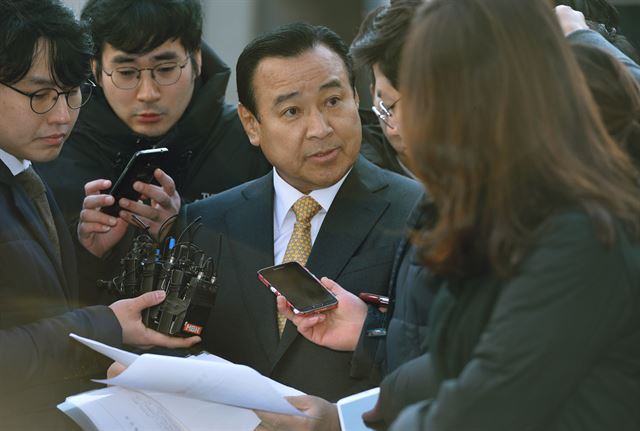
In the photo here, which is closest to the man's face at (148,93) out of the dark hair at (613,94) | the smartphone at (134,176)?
the smartphone at (134,176)

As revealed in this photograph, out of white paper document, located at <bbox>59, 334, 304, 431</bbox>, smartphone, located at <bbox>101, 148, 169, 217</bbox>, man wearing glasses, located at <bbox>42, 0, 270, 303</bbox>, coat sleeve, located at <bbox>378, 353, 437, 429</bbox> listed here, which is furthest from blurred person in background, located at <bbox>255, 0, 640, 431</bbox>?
man wearing glasses, located at <bbox>42, 0, 270, 303</bbox>

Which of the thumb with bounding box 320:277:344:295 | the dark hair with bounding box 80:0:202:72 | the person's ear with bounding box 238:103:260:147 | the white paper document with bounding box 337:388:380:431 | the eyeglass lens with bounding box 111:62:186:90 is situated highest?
the dark hair with bounding box 80:0:202:72

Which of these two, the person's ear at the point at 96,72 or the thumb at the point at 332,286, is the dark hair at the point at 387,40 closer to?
the thumb at the point at 332,286

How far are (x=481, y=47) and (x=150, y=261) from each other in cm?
163

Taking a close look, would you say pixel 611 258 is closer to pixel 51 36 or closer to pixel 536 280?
pixel 536 280

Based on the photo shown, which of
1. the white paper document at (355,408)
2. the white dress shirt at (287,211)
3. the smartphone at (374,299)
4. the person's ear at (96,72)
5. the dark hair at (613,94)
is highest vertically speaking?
the person's ear at (96,72)

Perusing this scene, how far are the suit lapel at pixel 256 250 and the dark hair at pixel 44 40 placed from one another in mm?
666

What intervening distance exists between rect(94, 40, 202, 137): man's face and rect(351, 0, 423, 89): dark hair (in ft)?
3.13

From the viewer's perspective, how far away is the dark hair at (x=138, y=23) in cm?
383

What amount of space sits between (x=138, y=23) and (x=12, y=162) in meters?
1.07

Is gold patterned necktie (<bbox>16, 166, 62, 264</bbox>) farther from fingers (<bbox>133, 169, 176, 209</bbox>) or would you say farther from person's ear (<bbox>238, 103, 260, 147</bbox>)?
person's ear (<bbox>238, 103, 260, 147</bbox>)

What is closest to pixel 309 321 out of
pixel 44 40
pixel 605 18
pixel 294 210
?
pixel 294 210

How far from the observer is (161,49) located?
3871 millimetres

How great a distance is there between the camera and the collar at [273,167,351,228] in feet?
10.2
